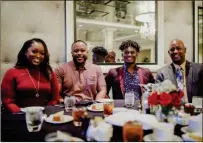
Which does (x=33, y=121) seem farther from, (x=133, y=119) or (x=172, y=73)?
(x=172, y=73)

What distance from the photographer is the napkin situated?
92 centimetres

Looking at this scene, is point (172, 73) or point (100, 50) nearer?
point (172, 73)

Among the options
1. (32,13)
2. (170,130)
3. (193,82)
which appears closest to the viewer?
(170,130)

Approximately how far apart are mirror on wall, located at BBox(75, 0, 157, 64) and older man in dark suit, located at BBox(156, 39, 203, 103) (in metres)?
0.74

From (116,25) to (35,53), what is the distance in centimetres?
142

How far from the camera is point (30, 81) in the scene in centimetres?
170

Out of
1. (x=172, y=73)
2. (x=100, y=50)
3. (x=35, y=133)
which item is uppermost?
(x=100, y=50)

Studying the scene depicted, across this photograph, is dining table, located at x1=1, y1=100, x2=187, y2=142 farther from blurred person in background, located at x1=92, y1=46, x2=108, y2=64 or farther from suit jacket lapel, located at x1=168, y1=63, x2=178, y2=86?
blurred person in background, located at x1=92, y1=46, x2=108, y2=64

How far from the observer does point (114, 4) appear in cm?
287

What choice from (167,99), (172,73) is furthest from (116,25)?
(167,99)

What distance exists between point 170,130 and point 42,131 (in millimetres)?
610

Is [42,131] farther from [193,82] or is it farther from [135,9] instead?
[135,9]

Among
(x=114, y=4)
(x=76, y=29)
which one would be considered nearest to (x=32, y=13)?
(x=76, y=29)

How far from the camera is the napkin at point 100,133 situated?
3.03 feet
